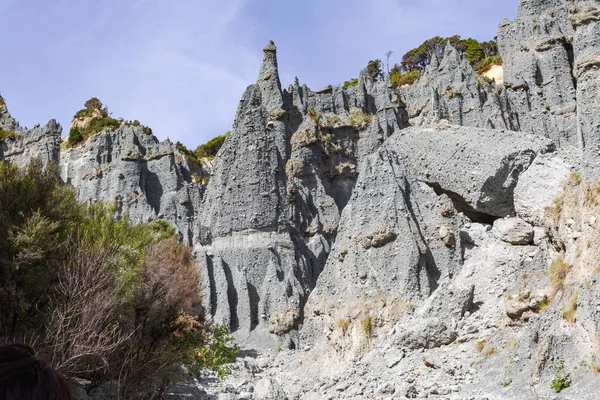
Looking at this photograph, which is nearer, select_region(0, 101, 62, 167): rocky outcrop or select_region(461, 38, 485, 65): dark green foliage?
select_region(0, 101, 62, 167): rocky outcrop

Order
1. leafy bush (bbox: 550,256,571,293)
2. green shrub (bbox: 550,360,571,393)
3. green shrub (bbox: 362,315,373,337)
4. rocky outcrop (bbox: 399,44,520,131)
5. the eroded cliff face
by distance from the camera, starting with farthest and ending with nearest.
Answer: rocky outcrop (bbox: 399,44,520,131)
green shrub (bbox: 362,315,373,337)
the eroded cliff face
leafy bush (bbox: 550,256,571,293)
green shrub (bbox: 550,360,571,393)

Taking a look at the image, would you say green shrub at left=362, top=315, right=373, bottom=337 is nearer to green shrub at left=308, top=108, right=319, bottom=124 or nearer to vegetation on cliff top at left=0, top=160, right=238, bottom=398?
vegetation on cliff top at left=0, top=160, right=238, bottom=398

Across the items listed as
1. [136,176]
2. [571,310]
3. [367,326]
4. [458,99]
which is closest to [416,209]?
[367,326]

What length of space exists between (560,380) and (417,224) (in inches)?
411

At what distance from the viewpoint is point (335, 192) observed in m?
43.2

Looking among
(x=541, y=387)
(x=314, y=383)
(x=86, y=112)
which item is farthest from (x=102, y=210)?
(x=86, y=112)

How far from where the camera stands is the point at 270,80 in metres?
46.5

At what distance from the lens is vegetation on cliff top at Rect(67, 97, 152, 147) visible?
2058 inches

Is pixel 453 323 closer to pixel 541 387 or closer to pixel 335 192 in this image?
pixel 541 387

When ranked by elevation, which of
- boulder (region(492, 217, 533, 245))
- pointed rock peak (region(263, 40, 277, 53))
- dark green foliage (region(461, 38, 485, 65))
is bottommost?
boulder (region(492, 217, 533, 245))

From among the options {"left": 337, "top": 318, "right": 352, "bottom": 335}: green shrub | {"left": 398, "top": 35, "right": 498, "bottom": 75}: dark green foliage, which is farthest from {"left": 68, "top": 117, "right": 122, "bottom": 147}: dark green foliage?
{"left": 337, "top": 318, "right": 352, "bottom": 335}: green shrub

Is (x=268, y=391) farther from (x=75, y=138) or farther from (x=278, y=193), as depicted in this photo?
(x=75, y=138)

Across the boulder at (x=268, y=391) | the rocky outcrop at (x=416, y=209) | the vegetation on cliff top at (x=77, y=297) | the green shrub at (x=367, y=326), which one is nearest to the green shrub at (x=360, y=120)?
the rocky outcrop at (x=416, y=209)

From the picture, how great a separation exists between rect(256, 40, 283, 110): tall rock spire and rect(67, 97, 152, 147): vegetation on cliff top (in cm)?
1181
